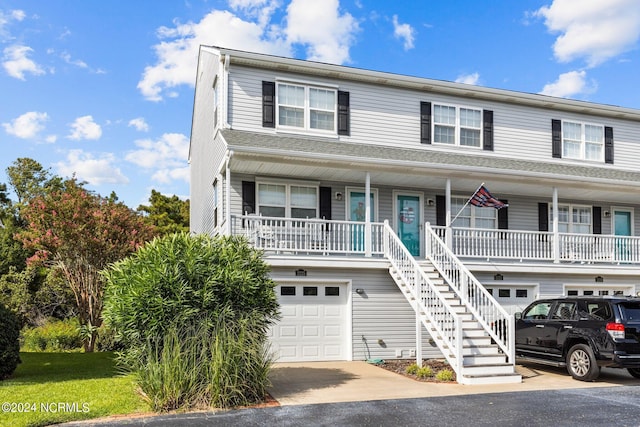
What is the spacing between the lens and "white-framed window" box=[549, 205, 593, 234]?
1852 centimetres

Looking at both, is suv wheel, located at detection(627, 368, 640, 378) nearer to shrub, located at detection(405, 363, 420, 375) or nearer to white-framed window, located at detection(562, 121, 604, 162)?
shrub, located at detection(405, 363, 420, 375)

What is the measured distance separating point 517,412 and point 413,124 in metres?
10.8

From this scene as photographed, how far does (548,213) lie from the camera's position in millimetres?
18297

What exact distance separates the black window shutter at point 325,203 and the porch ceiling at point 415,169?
0.35 metres

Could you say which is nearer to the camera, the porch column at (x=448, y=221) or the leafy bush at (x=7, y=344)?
the leafy bush at (x=7, y=344)

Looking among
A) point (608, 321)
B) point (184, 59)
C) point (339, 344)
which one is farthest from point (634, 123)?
point (184, 59)

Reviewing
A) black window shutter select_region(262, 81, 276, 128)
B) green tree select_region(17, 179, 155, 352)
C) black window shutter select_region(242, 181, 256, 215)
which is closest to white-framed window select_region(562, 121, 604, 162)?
black window shutter select_region(262, 81, 276, 128)

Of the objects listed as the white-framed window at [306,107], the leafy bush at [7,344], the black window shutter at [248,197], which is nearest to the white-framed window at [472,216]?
the white-framed window at [306,107]

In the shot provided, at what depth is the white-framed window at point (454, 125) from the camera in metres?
17.6

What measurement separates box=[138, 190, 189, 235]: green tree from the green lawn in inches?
919

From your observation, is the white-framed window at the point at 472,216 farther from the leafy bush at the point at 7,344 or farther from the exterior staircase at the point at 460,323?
the leafy bush at the point at 7,344

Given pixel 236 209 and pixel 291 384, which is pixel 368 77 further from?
pixel 291 384

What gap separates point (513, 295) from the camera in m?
16.2

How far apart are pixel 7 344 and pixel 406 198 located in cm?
1111
